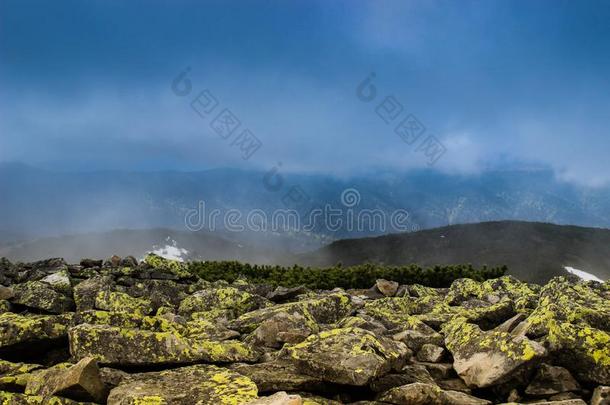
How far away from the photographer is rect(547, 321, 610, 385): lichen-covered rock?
358 inches

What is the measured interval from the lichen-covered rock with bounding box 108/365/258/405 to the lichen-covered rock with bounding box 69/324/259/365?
1.73 ft

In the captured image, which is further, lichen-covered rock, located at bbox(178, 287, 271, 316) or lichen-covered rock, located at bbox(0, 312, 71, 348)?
lichen-covered rock, located at bbox(178, 287, 271, 316)

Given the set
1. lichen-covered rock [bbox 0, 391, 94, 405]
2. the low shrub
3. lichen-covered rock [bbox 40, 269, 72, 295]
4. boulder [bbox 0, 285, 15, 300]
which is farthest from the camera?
the low shrub

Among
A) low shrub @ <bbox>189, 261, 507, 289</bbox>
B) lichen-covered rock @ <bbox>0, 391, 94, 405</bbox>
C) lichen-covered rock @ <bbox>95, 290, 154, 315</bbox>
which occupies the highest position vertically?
low shrub @ <bbox>189, 261, 507, 289</bbox>

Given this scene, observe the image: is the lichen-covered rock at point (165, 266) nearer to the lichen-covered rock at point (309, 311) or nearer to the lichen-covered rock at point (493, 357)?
the lichen-covered rock at point (309, 311)

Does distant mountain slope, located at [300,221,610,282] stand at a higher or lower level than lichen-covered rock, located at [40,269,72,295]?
higher

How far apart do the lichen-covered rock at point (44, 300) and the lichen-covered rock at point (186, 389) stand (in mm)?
8834

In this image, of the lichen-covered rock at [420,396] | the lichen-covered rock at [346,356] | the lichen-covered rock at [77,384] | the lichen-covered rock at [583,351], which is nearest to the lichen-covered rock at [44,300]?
the lichen-covered rock at [77,384]

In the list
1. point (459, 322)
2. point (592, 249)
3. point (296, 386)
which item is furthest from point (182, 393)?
point (592, 249)

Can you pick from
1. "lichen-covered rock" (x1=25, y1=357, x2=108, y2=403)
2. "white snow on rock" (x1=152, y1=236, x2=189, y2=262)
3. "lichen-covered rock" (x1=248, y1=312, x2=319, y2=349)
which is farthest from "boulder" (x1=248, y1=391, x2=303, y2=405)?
"white snow on rock" (x1=152, y1=236, x2=189, y2=262)

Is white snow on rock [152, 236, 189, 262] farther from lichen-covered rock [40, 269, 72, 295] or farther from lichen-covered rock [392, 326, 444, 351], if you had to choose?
lichen-covered rock [392, 326, 444, 351]

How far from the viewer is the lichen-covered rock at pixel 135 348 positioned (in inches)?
350

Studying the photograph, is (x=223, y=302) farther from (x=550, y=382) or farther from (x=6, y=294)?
(x=550, y=382)

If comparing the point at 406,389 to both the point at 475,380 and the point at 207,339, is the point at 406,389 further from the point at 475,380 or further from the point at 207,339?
the point at 207,339
